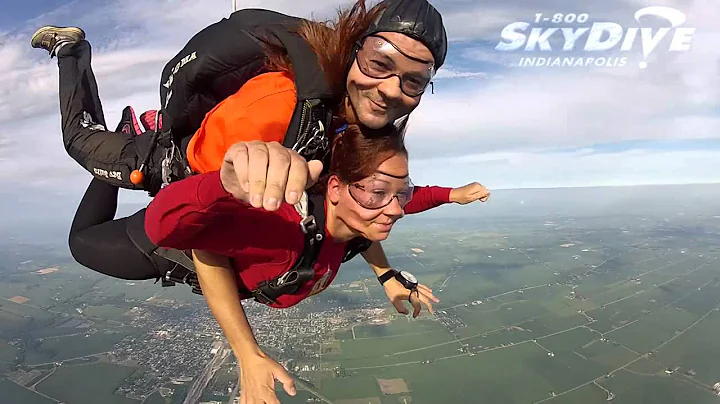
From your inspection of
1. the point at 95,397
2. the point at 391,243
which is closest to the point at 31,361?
the point at 95,397

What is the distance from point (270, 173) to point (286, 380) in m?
0.73

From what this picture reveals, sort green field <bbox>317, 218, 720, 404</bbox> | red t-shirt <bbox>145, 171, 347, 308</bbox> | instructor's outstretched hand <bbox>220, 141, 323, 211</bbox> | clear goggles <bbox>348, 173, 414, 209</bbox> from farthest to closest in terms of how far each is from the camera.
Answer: green field <bbox>317, 218, 720, 404</bbox> → clear goggles <bbox>348, 173, 414, 209</bbox> → red t-shirt <bbox>145, 171, 347, 308</bbox> → instructor's outstretched hand <bbox>220, 141, 323, 211</bbox>

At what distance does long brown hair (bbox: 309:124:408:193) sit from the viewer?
1413 mm

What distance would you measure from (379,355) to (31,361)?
12.3 meters

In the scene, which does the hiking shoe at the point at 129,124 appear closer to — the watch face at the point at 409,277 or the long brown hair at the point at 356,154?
the long brown hair at the point at 356,154

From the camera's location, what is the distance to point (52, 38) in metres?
2.30

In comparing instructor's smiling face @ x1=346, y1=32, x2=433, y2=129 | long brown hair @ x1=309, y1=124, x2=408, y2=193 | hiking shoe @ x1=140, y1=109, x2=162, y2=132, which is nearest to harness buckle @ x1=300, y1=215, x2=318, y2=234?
long brown hair @ x1=309, y1=124, x2=408, y2=193

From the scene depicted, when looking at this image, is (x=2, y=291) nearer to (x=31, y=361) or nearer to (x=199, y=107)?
(x=31, y=361)

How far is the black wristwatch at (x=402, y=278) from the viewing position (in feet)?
7.57

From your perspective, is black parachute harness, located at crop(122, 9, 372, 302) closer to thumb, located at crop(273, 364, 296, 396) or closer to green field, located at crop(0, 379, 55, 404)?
thumb, located at crop(273, 364, 296, 396)

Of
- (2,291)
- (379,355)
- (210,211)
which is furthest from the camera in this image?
A: (2,291)

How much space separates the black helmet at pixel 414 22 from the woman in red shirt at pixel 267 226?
303mm

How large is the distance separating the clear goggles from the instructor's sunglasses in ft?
0.89

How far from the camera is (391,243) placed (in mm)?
31953
